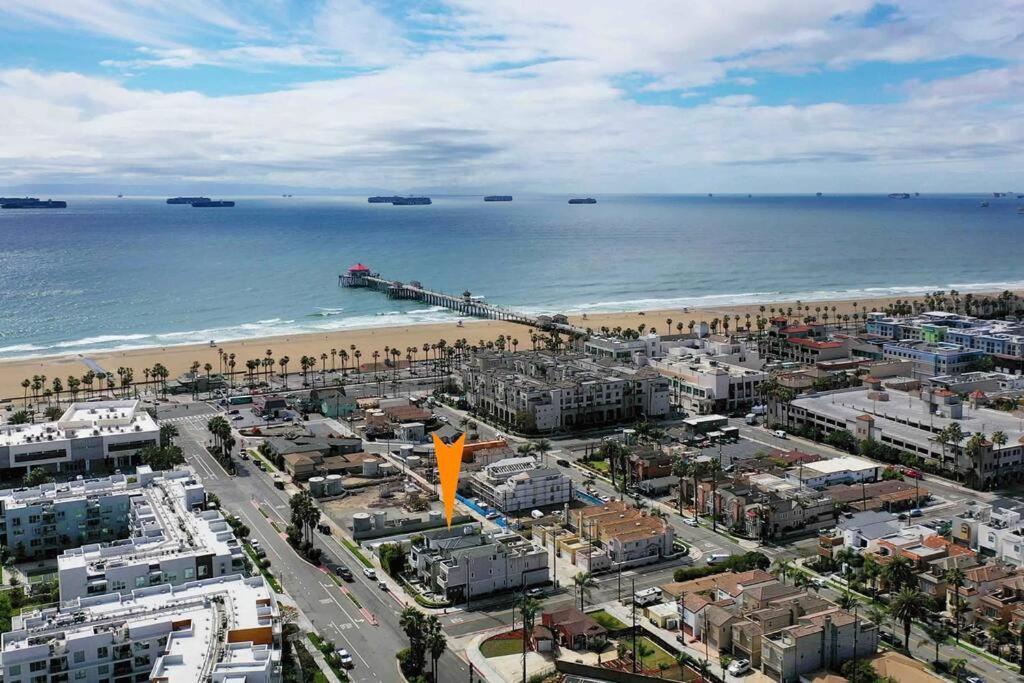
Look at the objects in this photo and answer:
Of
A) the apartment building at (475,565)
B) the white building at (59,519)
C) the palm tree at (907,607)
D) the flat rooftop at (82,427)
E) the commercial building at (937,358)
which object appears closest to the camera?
the palm tree at (907,607)

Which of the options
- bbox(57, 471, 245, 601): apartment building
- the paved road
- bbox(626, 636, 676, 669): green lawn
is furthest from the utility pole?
bbox(57, 471, 245, 601): apartment building

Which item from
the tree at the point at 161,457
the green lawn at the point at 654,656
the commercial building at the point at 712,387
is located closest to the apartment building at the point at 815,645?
the green lawn at the point at 654,656

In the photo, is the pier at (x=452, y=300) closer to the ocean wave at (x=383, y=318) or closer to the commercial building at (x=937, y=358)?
the ocean wave at (x=383, y=318)

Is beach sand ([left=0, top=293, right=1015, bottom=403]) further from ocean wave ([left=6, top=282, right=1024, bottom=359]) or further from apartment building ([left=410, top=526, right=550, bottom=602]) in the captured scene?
apartment building ([left=410, top=526, right=550, bottom=602])

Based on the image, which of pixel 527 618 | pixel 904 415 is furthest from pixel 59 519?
pixel 904 415

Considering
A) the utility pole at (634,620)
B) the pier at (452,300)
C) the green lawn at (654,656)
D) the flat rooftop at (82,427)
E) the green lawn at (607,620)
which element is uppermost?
the pier at (452,300)

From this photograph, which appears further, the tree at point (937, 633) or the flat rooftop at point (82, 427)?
the flat rooftop at point (82, 427)

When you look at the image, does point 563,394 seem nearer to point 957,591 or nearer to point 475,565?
point 475,565

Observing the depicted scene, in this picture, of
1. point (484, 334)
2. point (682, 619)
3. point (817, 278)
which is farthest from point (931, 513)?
point (817, 278)
